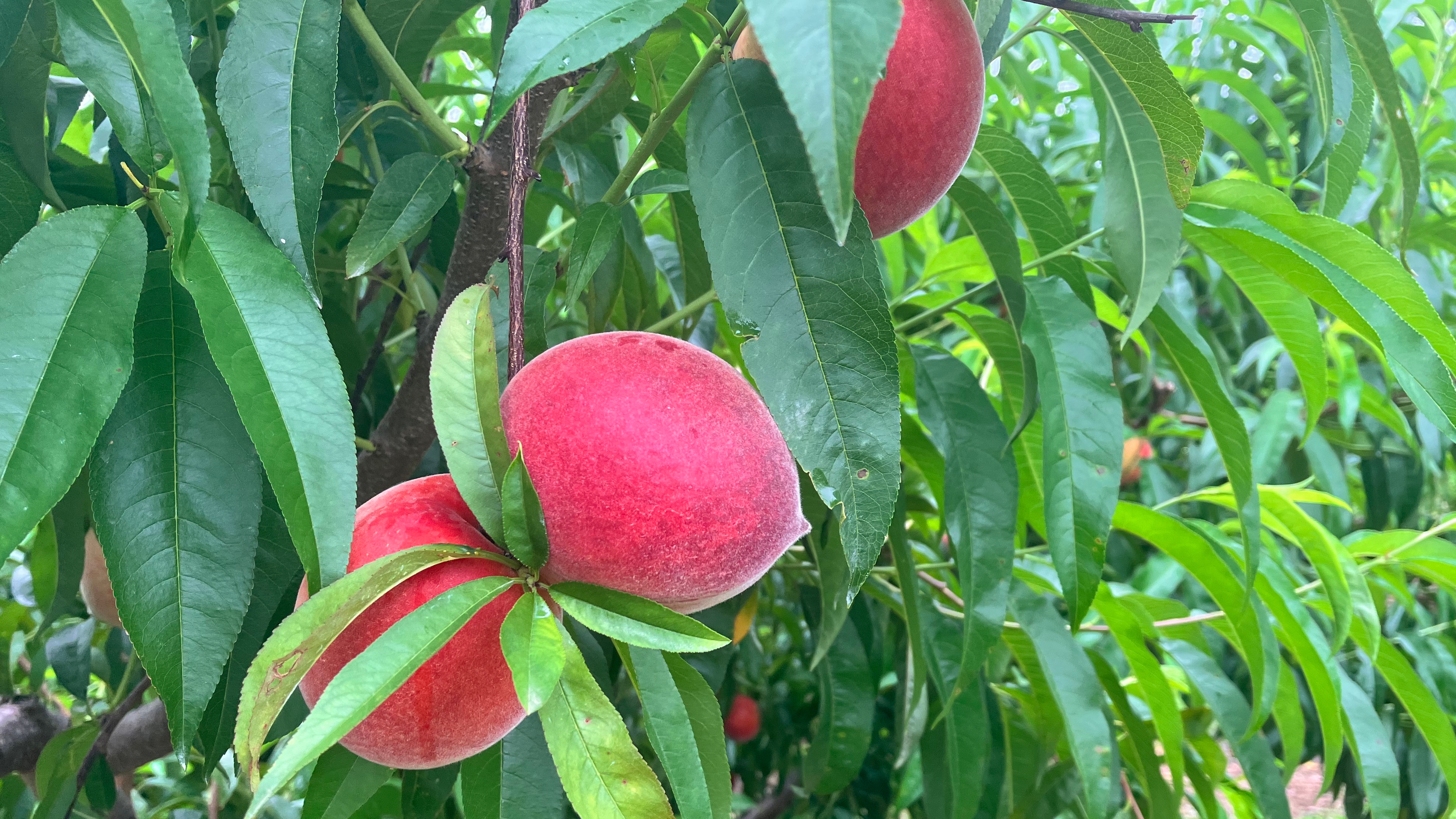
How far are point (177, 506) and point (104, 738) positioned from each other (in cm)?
50

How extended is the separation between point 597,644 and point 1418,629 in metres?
1.90

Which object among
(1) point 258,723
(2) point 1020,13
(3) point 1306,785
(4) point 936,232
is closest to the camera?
(1) point 258,723

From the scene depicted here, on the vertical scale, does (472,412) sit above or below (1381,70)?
below

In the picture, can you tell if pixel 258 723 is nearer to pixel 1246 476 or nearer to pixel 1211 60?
pixel 1246 476

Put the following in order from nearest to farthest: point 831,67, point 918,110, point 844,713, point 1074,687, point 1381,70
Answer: point 831,67
point 918,110
point 1381,70
point 1074,687
point 844,713

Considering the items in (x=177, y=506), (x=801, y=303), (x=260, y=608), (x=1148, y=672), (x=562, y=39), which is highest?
(x=562, y=39)

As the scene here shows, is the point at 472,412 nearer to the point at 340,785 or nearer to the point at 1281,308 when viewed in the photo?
the point at 340,785

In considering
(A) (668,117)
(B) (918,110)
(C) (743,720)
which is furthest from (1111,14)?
(C) (743,720)

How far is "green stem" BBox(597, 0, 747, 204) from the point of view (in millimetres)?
504

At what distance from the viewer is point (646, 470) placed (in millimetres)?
469

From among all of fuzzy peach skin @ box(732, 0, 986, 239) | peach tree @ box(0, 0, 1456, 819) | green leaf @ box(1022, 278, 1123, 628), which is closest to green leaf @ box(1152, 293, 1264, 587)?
peach tree @ box(0, 0, 1456, 819)

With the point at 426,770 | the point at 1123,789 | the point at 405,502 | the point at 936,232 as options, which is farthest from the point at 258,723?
the point at 1123,789

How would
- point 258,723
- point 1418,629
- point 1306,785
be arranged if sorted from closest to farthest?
1. point 258,723
2. point 1418,629
3. point 1306,785

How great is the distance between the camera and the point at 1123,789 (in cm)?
149
